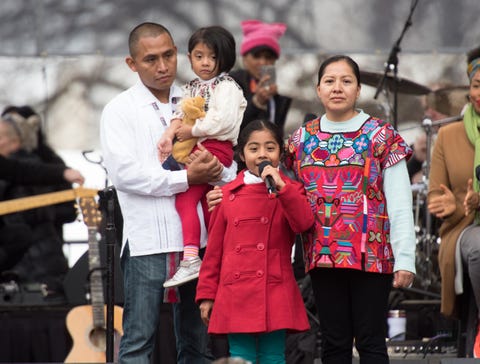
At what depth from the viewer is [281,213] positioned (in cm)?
564

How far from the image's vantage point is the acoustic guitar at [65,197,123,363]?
27.9ft

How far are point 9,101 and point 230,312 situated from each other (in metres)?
4.87

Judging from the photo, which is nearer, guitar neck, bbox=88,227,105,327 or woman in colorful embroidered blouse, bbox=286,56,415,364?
woman in colorful embroidered blouse, bbox=286,56,415,364

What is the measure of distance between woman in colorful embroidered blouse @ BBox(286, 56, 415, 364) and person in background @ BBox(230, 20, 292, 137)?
203cm

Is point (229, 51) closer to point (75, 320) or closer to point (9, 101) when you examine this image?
point (75, 320)

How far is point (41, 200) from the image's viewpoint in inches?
370

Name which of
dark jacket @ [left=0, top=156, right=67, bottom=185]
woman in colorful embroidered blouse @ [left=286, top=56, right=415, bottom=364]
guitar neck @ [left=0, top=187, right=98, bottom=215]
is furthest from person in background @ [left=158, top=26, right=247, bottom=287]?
dark jacket @ [left=0, top=156, right=67, bottom=185]

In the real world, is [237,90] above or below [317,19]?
below

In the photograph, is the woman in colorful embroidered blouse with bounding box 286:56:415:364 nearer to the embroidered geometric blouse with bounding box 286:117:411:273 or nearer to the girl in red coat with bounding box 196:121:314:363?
the embroidered geometric blouse with bounding box 286:117:411:273

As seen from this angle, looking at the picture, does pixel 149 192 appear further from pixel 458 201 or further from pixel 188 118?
pixel 458 201

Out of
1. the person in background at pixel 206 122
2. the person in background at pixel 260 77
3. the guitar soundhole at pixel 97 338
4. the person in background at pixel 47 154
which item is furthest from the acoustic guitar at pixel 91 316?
the person in background at pixel 206 122

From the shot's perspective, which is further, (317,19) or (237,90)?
(317,19)

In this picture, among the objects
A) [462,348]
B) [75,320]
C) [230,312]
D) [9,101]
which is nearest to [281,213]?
[230,312]

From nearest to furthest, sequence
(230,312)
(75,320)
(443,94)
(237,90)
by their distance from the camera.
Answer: (230,312)
(237,90)
(75,320)
(443,94)
